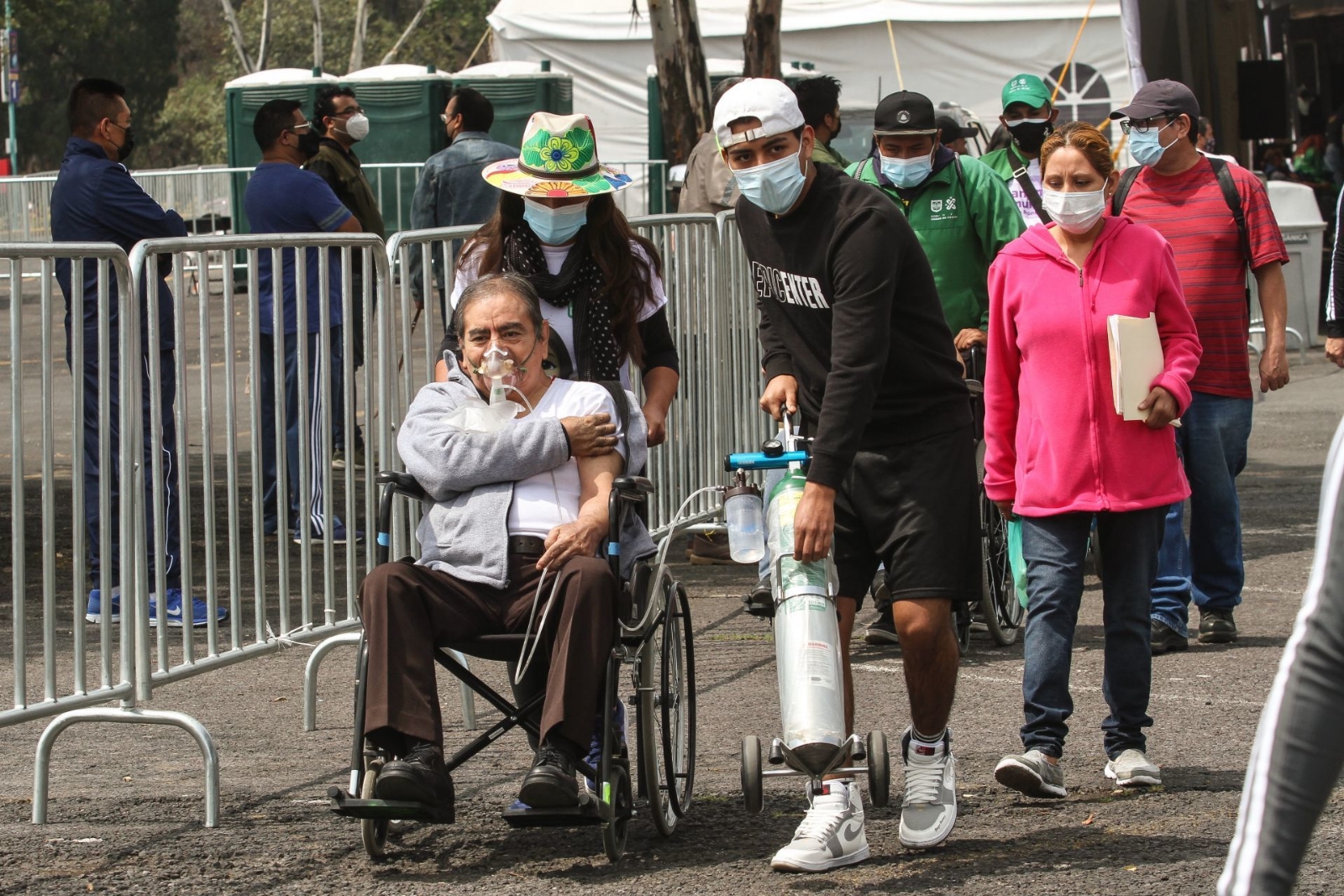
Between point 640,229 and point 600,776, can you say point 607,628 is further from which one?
point 640,229

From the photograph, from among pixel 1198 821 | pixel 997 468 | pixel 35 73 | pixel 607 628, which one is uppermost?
pixel 35 73

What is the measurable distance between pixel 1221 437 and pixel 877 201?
2842 millimetres

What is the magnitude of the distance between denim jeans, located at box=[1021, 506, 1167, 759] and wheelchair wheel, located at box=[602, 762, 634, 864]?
3.74ft

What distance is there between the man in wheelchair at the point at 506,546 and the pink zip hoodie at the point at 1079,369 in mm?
1070

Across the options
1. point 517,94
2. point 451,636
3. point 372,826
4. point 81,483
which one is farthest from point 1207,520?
point 517,94

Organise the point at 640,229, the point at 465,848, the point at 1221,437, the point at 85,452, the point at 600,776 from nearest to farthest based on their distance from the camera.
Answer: the point at 600,776 → the point at 465,848 → the point at 85,452 → the point at 1221,437 → the point at 640,229

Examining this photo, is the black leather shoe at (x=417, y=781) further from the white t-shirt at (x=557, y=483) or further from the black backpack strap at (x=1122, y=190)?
the black backpack strap at (x=1122, y=190)

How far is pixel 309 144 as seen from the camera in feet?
34.3

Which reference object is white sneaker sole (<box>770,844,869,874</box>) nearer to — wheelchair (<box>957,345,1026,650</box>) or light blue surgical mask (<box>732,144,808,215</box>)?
light blue surgical mask (<box>732,144,808,215</box>)

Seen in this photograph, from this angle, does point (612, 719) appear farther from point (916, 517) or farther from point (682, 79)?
point (682, 79)

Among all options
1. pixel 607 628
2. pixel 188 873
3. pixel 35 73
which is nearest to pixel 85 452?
pixel 188 873

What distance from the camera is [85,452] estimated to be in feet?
19.3

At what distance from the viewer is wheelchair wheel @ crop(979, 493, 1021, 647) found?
291 inches

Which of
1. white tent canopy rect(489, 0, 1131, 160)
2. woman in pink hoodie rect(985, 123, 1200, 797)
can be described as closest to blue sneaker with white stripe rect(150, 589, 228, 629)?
woman in pink hoodie rect(985, 123, 1200, 797)
